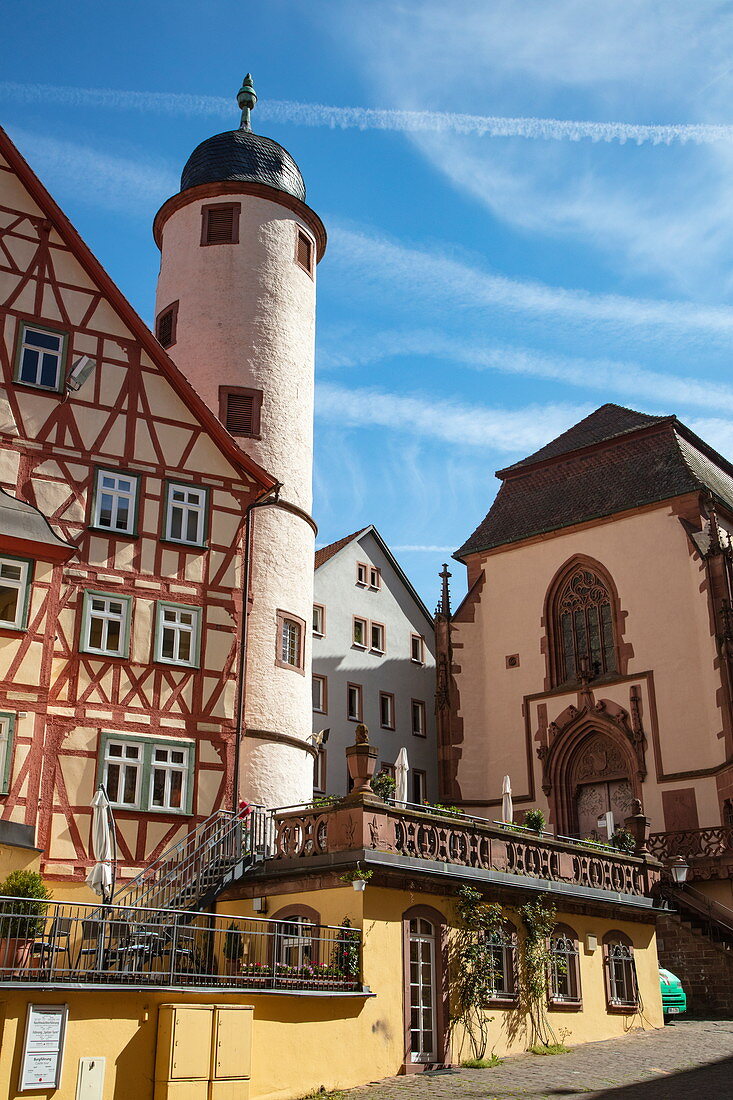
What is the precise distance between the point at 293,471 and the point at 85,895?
11.0m

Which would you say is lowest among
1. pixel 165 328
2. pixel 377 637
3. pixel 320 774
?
pixel 320 774

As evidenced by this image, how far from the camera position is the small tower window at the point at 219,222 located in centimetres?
2861

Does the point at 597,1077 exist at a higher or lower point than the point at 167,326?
lower

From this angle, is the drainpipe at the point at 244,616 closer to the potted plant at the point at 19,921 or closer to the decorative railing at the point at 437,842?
the decorative railing at the point at 437,842

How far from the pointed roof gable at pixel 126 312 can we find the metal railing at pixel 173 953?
32.8 ft

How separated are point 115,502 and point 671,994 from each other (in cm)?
1475

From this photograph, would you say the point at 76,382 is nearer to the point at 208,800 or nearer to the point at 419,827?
the point at 208,800

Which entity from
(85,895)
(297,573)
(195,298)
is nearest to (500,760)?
(297,573)

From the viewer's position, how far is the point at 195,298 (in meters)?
28.2

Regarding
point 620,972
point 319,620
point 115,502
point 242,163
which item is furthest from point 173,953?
point 319,620

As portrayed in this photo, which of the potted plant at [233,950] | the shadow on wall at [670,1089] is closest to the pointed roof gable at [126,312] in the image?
the potted plant at [233,950]

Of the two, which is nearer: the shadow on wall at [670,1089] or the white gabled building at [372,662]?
the shadow on wall at [670,1089]

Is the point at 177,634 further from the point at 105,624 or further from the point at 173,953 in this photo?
the point at 173,953

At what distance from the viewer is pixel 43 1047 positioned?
40.2 feet
